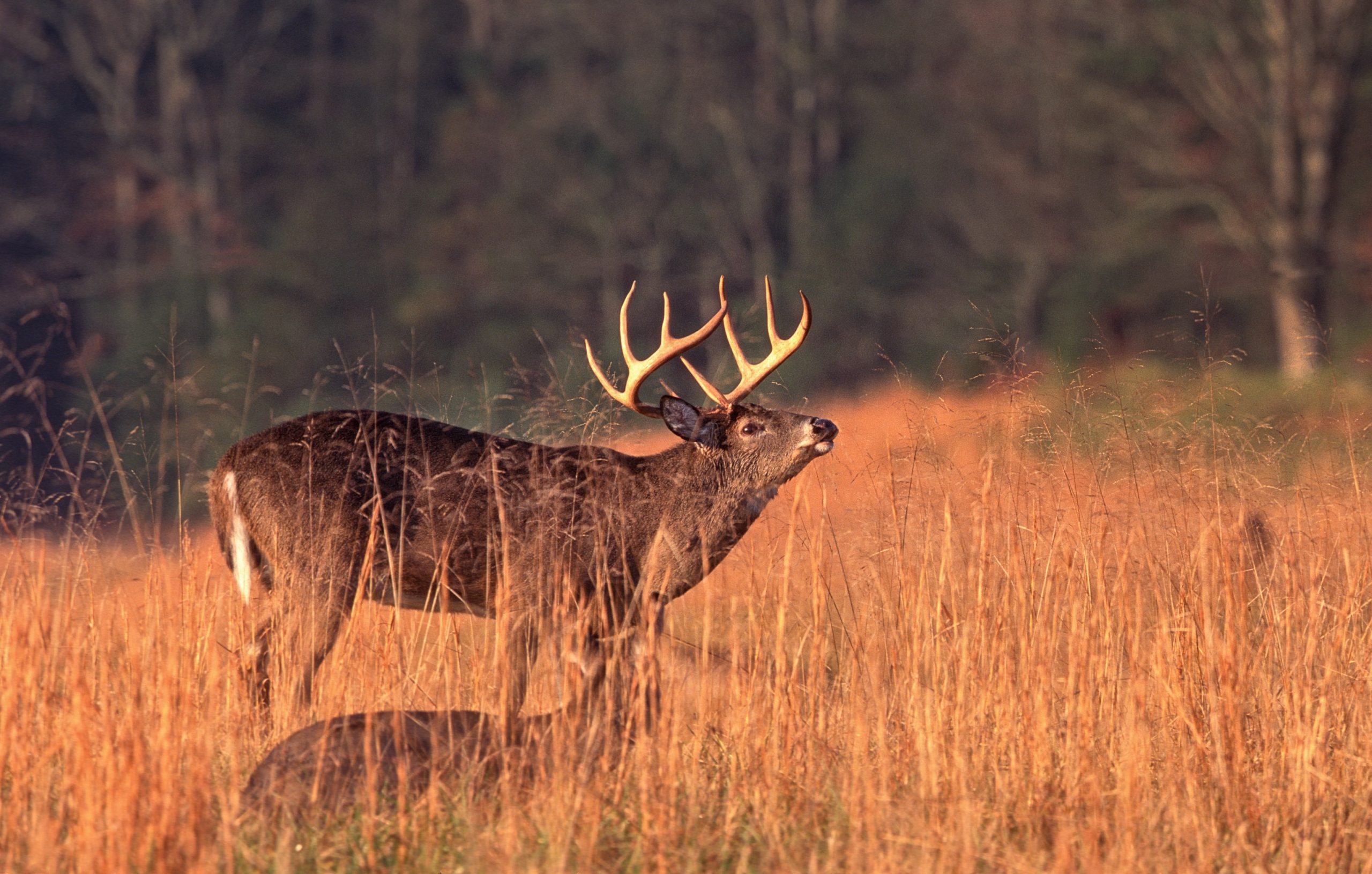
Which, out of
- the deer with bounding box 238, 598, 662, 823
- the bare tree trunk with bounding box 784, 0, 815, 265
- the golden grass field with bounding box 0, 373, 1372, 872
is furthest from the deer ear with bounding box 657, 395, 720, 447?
the bare tree trunk with bounding box 784, 0, 815, 265

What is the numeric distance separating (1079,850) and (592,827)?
3.56 ft

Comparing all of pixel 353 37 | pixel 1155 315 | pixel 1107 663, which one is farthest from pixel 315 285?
pixel 1107 663

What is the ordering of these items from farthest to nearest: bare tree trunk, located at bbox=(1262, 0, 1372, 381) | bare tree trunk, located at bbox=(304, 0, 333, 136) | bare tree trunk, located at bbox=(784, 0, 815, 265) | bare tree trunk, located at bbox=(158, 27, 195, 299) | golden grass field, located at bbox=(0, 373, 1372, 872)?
bare tree trunk, located at bbox=(304, 0, 333, 136)
bare tree trunk, located at bbox=(784, 0, 815, 265)
bare tree trunk, located at bbox=(158, 27, 195, 299)
bare tree trunk, located at bbox=(1262, 0, 1372, 381)
golden grass field, located at bbox=(0, 373, 1372, 872)

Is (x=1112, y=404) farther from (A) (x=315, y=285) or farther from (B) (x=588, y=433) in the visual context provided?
(A) (x=315, y=285)

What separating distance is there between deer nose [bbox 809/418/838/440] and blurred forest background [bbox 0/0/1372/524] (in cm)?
1890

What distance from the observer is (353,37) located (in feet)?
118

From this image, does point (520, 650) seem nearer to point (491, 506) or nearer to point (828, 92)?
point (491, 506)

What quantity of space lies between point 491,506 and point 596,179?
26.7 meters

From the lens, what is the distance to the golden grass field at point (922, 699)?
3.96 metres

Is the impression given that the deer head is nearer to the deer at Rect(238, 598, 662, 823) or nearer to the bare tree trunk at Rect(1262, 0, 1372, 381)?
the deer at Rect(238, 598, 662, 823)

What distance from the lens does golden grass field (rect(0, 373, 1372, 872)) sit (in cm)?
396

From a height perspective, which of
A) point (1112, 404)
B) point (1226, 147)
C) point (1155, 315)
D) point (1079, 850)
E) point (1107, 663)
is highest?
point (1226, 147)

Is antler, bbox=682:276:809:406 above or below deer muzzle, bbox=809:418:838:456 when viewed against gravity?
above

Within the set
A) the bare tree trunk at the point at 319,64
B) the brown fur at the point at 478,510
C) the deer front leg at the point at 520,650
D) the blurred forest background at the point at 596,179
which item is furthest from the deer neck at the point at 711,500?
the bare tree trunk at the point at 319,64
